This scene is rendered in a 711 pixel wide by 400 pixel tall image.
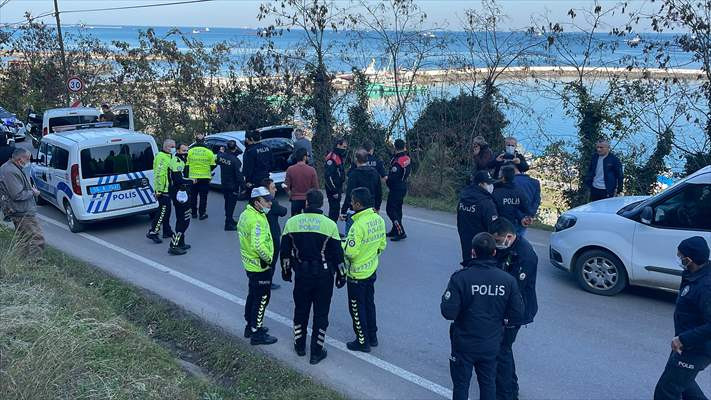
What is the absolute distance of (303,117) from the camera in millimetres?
18297

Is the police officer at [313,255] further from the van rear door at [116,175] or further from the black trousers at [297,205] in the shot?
the van rear door at [116,175]

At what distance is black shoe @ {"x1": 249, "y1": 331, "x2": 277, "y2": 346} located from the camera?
21.9 ft

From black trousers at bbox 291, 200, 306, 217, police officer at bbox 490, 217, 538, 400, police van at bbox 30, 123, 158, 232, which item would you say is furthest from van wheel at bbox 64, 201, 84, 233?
police officer at bbox 490, 217, 538, 400

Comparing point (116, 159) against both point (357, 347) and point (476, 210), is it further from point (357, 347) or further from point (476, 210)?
point (476, 210)

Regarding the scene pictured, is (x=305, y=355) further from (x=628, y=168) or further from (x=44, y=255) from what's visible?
(x=628, y=168)

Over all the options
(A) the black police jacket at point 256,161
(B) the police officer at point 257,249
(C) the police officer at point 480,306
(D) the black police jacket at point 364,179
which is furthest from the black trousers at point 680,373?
(A) the black police jacket at point 256,161

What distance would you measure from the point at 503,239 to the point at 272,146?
31.0 ft

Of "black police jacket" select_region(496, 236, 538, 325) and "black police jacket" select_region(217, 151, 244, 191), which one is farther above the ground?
"black police jacket" select_region(496, 236, 538, 325)

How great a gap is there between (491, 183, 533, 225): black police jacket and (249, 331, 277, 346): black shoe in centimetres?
303

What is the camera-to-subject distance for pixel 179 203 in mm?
9945

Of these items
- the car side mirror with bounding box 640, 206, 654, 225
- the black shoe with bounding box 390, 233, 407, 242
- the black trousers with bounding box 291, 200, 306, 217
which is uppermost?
the car side mirror with bounding box 640, 206, 654, 225

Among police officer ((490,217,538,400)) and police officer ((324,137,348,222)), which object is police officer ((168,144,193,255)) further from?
police officer ((490,217,538,400))

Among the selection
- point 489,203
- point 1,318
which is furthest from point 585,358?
point 1,318

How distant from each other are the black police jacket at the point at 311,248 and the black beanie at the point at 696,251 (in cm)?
287
